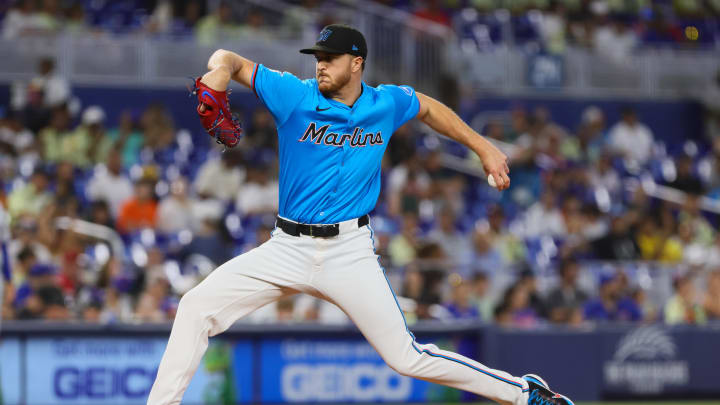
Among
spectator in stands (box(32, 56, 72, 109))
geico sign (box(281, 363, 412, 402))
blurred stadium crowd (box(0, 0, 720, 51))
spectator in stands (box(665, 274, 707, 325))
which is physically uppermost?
blurred stadium crowd (box(0, 0, 720, 51))

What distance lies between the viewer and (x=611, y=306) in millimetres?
12969

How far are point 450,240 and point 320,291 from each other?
25.2ft

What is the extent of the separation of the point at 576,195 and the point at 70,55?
24.7 ft

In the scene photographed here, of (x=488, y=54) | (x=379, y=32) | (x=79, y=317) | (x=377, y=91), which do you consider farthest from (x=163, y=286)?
(x=488, y=54)

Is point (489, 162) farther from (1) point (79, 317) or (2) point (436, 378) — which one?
(1) point (79, 317)

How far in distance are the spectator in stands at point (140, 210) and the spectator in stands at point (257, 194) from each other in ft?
3.83

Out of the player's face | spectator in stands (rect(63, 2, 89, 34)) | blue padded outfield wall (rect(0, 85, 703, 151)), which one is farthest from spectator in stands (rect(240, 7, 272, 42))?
the player's face

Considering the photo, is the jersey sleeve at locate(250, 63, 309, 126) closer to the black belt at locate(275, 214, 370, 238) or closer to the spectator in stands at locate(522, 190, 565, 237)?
the black belt at locate(275, 214, 370, 238)

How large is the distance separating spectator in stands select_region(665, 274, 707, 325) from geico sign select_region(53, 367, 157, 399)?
6072 millimetres

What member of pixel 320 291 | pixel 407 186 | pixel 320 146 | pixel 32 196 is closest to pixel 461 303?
pixel 407 186

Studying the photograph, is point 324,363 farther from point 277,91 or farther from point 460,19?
point 460,19

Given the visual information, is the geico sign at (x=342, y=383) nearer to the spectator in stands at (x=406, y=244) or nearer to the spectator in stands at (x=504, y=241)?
the spectator in stands at (x=406, y=244)

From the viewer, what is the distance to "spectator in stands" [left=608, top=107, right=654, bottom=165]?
60.1ft

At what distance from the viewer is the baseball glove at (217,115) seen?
5371 mm
